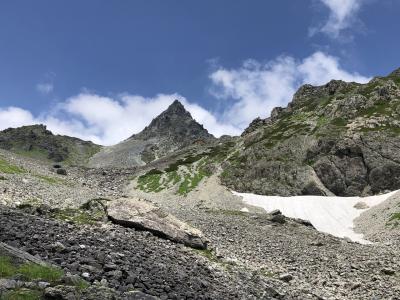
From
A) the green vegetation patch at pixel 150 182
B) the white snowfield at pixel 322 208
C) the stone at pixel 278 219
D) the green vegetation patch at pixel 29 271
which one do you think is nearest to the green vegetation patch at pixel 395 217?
Answer: the white snowfield at pixel 322 208

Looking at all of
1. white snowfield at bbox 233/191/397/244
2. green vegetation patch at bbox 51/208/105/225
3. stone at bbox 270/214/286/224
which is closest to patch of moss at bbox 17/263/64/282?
green vegetation patch at bbox 51/208/105/225

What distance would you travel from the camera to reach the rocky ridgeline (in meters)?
119

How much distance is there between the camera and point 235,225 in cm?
5522

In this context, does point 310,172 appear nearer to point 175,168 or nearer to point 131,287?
point 175,168

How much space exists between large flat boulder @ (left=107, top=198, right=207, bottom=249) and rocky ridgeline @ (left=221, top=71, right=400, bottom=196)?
285 ft

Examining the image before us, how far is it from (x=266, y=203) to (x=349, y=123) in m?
55.2

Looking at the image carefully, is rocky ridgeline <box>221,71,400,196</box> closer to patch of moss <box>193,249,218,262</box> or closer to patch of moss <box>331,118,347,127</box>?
patch of moss <box>331,118,347,127</box>

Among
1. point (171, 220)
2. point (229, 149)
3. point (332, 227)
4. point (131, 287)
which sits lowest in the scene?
point (131, 287)

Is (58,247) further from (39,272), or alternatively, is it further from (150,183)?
(150,183)

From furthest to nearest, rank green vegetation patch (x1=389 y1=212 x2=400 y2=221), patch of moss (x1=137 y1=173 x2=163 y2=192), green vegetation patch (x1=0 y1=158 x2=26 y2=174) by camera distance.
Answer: patch of moss (x1=137 y1=173 x2=163 y2=192) → green vegetation patch (x1=0 y1=158 x2=26 y2=174) → green vegetation patch (x1=389 y1=212 x2=400 y2=221)

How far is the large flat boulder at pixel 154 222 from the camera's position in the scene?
36406 millimetres

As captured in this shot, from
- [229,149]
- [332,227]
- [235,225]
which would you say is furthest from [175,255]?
[229,149]

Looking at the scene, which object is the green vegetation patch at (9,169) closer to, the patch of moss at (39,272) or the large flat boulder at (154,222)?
the large flat boulder at (154,222)

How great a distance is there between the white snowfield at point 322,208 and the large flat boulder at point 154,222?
4347cm
